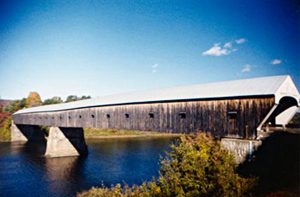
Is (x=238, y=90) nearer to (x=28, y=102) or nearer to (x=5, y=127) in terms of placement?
(x=5, y=127)

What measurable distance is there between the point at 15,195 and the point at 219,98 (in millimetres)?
13590

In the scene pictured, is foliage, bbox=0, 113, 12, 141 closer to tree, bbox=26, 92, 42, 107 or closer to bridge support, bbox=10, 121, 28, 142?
bridge support, bbox=10, 121, 28, 142

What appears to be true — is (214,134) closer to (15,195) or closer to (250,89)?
(250,89)

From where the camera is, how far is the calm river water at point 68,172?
56.1 feet

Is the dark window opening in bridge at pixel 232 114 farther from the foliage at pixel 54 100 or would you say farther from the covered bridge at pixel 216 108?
the foliage at pixel 54 100

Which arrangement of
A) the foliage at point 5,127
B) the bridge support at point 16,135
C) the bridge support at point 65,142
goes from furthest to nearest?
the foliage at point 5,127 < the bridge support at point 16,135 < the bridge support at point 65,142

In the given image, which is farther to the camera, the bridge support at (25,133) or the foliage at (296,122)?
the bridge support at (25,133)

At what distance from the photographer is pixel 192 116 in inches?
539

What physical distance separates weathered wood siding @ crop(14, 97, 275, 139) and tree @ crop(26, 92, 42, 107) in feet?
153

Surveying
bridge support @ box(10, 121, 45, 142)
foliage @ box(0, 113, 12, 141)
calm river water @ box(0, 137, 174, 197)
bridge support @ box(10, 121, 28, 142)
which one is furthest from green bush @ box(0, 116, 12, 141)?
calm river water @ box(0, 137, 174, 197)

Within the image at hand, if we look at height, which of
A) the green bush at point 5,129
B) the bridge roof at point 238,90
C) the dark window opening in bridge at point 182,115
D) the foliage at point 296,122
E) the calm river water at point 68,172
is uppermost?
the bridge roof at point 238,90

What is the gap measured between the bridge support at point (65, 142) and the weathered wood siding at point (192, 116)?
22.5 ft

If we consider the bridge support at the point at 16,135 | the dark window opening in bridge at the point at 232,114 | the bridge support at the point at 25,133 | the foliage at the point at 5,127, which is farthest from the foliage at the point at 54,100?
the dark window opening in bridge at the point at 232,114

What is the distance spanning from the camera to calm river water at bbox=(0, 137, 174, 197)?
674 inches
